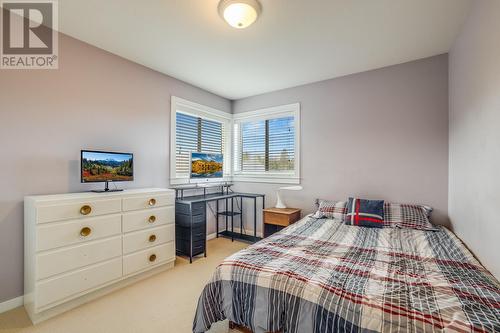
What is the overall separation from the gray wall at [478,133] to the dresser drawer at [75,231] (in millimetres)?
3149

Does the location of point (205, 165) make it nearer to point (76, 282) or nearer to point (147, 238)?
point (147, 238)

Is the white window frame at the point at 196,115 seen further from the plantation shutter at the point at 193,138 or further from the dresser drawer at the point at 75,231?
the dresser drawer at the point at 75,231

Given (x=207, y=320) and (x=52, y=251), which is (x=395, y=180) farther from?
(x=52, y=251)

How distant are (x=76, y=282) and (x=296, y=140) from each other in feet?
10.8

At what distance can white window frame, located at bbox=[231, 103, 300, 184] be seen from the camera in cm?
385

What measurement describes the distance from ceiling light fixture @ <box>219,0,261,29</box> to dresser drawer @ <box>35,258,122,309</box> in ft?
8.45

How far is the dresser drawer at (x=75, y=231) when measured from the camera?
1941mm

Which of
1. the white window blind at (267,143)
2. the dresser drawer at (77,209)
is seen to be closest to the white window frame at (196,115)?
the white window blind at (267,143)

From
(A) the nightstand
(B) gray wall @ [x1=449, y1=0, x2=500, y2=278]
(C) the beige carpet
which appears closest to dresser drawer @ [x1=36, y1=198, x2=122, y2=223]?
(C) the beige carpet

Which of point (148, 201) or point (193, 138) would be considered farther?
point (193, 138)

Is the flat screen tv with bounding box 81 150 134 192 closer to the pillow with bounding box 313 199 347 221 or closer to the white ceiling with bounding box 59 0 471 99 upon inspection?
the white ceiling with bounding box 59 0 471 99

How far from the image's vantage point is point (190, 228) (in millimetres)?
3125

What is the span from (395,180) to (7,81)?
A: 4.32 meters

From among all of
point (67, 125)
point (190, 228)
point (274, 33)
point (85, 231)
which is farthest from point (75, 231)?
point (274, 33)
